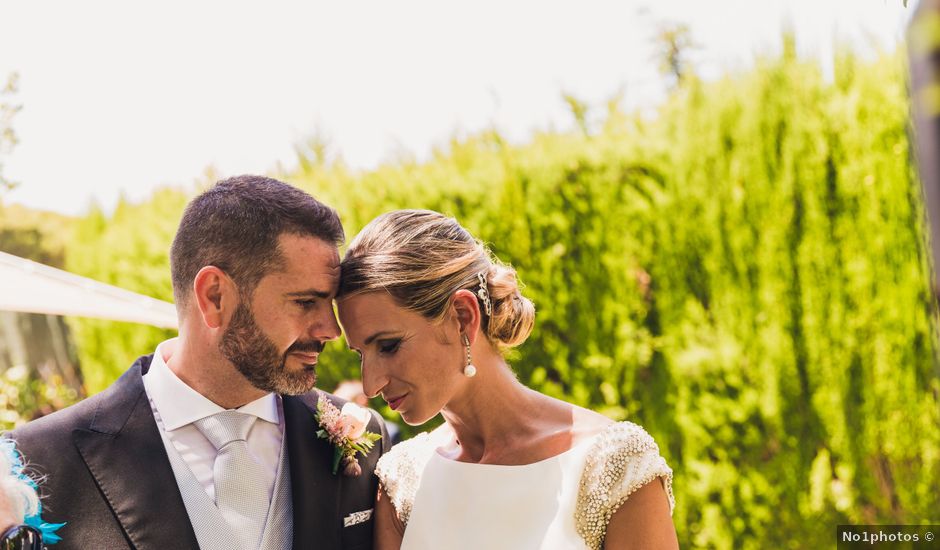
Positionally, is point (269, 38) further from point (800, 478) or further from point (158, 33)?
point (800, 478)

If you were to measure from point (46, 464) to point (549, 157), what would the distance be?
12.7 feet

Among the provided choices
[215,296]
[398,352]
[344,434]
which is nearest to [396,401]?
[398,352]

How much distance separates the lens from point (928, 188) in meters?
0.62

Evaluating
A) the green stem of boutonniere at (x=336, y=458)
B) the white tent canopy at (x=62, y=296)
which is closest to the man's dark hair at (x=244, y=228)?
the green stem of boutonniere at (x=336, y=458)

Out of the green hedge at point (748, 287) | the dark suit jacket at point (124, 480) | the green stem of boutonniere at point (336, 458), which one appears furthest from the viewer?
the green hedge at point (748, 287)

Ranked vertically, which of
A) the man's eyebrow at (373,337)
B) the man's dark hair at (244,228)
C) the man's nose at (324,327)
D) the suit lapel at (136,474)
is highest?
the man's dark hair at (244,228)

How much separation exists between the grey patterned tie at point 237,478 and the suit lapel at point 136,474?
0.12 m

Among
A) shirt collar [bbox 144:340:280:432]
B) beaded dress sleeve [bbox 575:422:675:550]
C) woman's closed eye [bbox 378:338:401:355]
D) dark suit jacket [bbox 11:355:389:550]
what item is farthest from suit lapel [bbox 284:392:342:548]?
beaded dress sleeve [bbox 575:422:675:550]

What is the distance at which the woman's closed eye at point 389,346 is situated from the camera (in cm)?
255

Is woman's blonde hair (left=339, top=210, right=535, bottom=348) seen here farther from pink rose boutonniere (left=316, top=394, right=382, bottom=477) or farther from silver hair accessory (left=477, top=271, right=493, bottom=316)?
pink rose boutonniere (left=316, top=394, right=382, bottom=477)

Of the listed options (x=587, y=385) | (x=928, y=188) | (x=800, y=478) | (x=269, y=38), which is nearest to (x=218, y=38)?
(x=269, y=38)

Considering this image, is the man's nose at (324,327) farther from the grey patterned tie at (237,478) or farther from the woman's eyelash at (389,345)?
the grey patterned tie at (237,478)

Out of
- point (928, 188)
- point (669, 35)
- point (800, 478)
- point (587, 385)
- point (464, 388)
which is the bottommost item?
point (800, 478)

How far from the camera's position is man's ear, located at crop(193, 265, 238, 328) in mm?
2580
